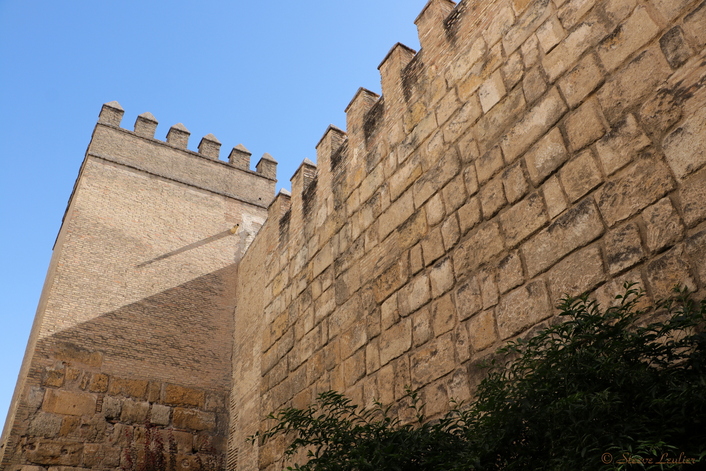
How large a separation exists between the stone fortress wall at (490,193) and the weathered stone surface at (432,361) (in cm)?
1

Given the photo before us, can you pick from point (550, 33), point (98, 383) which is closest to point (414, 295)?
point (550, 33)

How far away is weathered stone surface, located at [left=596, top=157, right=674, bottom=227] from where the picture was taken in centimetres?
280

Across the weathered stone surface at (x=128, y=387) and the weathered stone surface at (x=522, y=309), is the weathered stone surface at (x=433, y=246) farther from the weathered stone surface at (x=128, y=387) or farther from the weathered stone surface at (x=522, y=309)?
the weathered stone surface at (x=128, y=387)

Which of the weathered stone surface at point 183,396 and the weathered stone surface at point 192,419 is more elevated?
the weathered stone surface at point 183,396

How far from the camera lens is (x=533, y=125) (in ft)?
12.0

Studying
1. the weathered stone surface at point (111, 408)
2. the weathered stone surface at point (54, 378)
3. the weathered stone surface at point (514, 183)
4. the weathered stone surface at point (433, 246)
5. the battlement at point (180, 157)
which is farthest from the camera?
the battlement at point (180, 157)

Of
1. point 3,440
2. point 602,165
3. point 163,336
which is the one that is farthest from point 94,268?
point 602,165

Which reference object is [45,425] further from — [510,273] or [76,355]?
[510,273]

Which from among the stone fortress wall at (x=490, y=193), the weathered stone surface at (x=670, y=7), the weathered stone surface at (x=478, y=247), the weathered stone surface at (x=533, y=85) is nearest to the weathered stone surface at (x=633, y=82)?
the stone fortress wall at (x=490, y=193)

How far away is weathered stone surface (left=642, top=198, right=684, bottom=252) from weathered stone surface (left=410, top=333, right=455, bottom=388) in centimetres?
149

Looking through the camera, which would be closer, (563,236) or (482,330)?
(563,236)

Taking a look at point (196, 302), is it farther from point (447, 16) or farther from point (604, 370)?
point (604, 370)

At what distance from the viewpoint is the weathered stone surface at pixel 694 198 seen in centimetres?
259

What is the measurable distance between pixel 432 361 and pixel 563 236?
1274 mm
